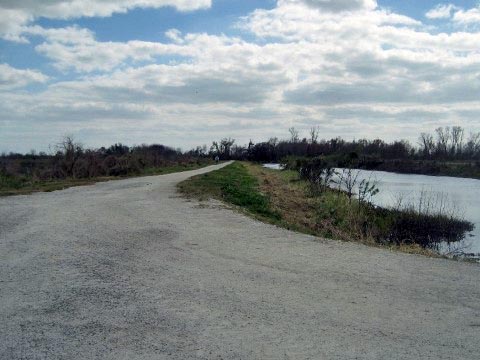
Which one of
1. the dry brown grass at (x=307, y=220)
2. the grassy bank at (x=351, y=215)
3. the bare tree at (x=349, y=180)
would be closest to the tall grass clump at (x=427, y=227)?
the grassy bank at (x=351, y=215)

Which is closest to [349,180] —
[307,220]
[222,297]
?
[307,220]

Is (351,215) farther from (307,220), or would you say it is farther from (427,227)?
(427,227)

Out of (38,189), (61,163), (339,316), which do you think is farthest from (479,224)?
(61,163)

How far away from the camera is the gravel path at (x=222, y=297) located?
466 centimetres

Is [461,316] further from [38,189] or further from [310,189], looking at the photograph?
[310,189]

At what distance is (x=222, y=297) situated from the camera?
19.9ft

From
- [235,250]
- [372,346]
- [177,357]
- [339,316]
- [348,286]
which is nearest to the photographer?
[177,357]

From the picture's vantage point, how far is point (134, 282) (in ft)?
21.8

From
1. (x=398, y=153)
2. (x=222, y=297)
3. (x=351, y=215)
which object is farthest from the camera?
(x=398, y=153)

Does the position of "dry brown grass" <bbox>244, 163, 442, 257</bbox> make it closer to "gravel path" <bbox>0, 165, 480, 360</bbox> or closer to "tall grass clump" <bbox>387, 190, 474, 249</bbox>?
"gravel path" <bbox>0, 165, 480, 360</bbox>

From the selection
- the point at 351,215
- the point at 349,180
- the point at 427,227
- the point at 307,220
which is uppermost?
the point at 349,180

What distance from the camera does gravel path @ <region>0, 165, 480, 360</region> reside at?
15.3 ft

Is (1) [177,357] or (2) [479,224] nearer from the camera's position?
(1) [177,357]

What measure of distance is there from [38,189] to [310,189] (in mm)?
15085
